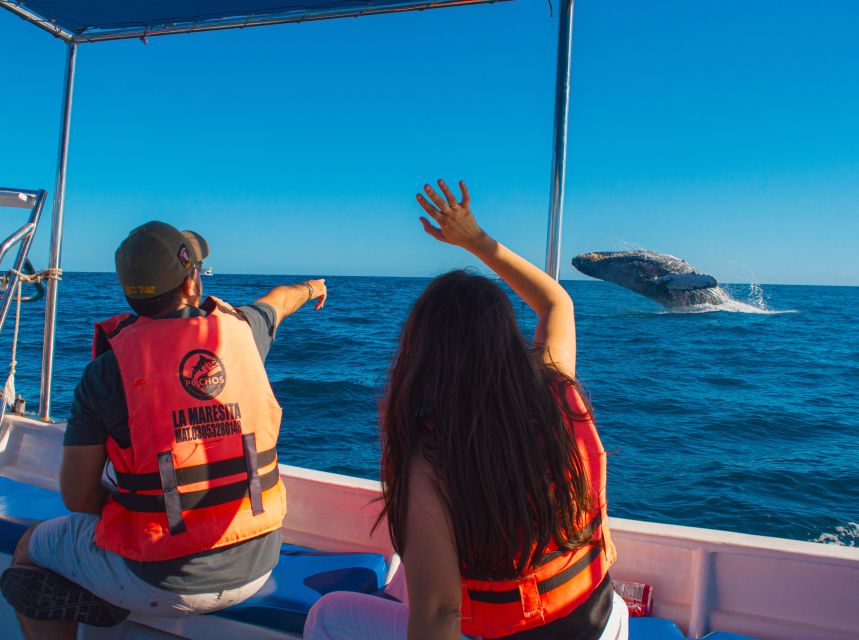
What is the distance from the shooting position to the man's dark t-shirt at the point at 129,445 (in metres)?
1.54

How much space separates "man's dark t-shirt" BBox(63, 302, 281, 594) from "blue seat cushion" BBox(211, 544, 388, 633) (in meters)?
0.19

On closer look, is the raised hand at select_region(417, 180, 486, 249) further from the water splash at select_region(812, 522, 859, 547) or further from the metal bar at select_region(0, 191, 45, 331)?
the water splash at select_region(812, 522, 859, 547)

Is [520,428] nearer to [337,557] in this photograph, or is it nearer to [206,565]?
[206,565]

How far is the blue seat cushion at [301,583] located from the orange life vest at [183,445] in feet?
1.10

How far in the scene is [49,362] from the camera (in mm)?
3287

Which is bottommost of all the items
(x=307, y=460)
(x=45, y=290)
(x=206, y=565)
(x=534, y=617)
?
(x=307, y=460)

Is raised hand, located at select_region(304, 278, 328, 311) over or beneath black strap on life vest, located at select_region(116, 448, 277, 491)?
over

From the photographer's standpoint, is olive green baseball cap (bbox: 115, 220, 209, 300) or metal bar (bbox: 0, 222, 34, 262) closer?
olive green baseball cap (bbox: 115, 220, 209, 300)

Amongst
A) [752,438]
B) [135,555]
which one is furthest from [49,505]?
[752,438]

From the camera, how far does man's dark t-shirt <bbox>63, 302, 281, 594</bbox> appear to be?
154 centimetres

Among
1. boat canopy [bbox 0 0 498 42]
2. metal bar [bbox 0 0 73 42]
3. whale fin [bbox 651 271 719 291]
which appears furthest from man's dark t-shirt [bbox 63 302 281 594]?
whale fin [bbox 651 271 719 291]

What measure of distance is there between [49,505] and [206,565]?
133cm

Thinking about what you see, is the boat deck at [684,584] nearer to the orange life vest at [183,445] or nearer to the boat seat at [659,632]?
the boat seat at [659,632]

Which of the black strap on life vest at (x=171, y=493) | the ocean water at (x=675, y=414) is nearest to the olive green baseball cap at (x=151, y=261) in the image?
the black strap on life vest at (x=171, y=493)
